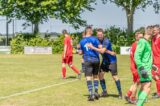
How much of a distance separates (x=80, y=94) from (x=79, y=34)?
4241cm

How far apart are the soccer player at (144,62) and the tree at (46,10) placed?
157ft

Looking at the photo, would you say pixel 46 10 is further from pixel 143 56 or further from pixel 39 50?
pixel 143 56

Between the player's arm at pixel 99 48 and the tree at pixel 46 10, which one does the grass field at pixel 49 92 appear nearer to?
the player's arm at pixel 99 48

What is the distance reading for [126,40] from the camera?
57312 mm

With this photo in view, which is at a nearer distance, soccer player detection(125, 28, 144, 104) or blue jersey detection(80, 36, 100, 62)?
soccer player detection(125, 28, 144, 104)

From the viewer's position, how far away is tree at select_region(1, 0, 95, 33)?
5912 centimetres

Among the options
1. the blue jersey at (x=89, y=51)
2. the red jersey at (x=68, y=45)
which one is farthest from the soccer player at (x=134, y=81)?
the red jersey at (x=68, y=45)

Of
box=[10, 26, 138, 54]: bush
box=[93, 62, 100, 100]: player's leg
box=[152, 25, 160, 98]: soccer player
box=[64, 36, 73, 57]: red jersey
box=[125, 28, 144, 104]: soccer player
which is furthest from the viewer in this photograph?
box=[10, 26, 138, 54]: bush

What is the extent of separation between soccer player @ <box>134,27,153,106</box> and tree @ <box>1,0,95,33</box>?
157 feet

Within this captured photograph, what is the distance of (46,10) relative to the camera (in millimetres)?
59344

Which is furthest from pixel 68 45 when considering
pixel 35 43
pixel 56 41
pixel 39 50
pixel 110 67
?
pixel 35 43

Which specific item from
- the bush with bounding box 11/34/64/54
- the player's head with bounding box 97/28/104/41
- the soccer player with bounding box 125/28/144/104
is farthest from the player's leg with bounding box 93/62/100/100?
the bush with bounding box 11/34/64/54

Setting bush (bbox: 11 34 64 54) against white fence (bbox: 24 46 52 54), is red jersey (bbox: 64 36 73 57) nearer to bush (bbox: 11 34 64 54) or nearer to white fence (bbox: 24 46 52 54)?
white fence (bbox: 24 46 52 54)

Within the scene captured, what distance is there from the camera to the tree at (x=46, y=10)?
59125 mm
